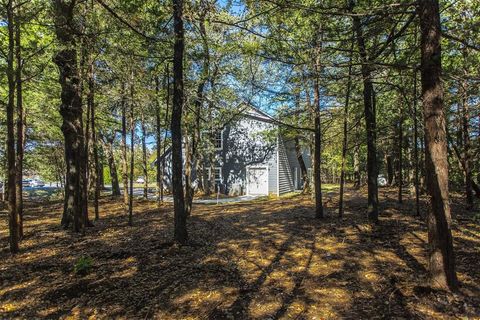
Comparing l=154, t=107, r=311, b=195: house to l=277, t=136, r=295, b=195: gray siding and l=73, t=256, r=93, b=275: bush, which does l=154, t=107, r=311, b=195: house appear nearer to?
l=277, t=136, r=295, b=195: gray siding

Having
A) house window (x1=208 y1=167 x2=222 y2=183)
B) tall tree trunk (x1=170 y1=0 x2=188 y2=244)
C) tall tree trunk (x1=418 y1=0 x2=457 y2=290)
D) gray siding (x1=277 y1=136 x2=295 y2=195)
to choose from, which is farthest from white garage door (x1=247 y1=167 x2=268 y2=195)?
tall tree trunk (x1=418 y1=0 x2=457 y2=290)

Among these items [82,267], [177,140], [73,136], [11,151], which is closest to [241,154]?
[73,136]

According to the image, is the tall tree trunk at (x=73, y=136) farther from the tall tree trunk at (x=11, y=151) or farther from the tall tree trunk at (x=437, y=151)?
the tall tree trunk at (x=437, y=151)

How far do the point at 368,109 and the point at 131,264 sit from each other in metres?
7.49

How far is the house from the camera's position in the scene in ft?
68.3

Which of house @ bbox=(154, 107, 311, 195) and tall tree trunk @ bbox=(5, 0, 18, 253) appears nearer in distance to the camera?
tall tree trunk @ bbox=(5, 0, 18, 253)

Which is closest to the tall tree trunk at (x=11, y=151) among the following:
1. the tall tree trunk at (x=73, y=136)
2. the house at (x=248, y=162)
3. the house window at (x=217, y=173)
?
the tall tree trunk at (x=73, y=136)

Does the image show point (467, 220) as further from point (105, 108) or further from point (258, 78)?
point (105, 108)

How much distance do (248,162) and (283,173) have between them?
9.34 ft

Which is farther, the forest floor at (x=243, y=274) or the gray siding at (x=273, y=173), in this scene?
the gray siding at (x=273, y=173)

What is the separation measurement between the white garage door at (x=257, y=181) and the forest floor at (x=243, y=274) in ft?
37.9

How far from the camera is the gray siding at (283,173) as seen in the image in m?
21.0

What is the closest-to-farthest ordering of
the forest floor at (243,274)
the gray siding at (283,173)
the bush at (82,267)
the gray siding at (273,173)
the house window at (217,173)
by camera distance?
the forest floor at (243,274), the bush at (82,267), the gray siding at (273,173), the gray siding at (283,173), the house window at (217,173)

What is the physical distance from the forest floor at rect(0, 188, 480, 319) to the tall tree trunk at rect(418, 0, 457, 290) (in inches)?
14.5
